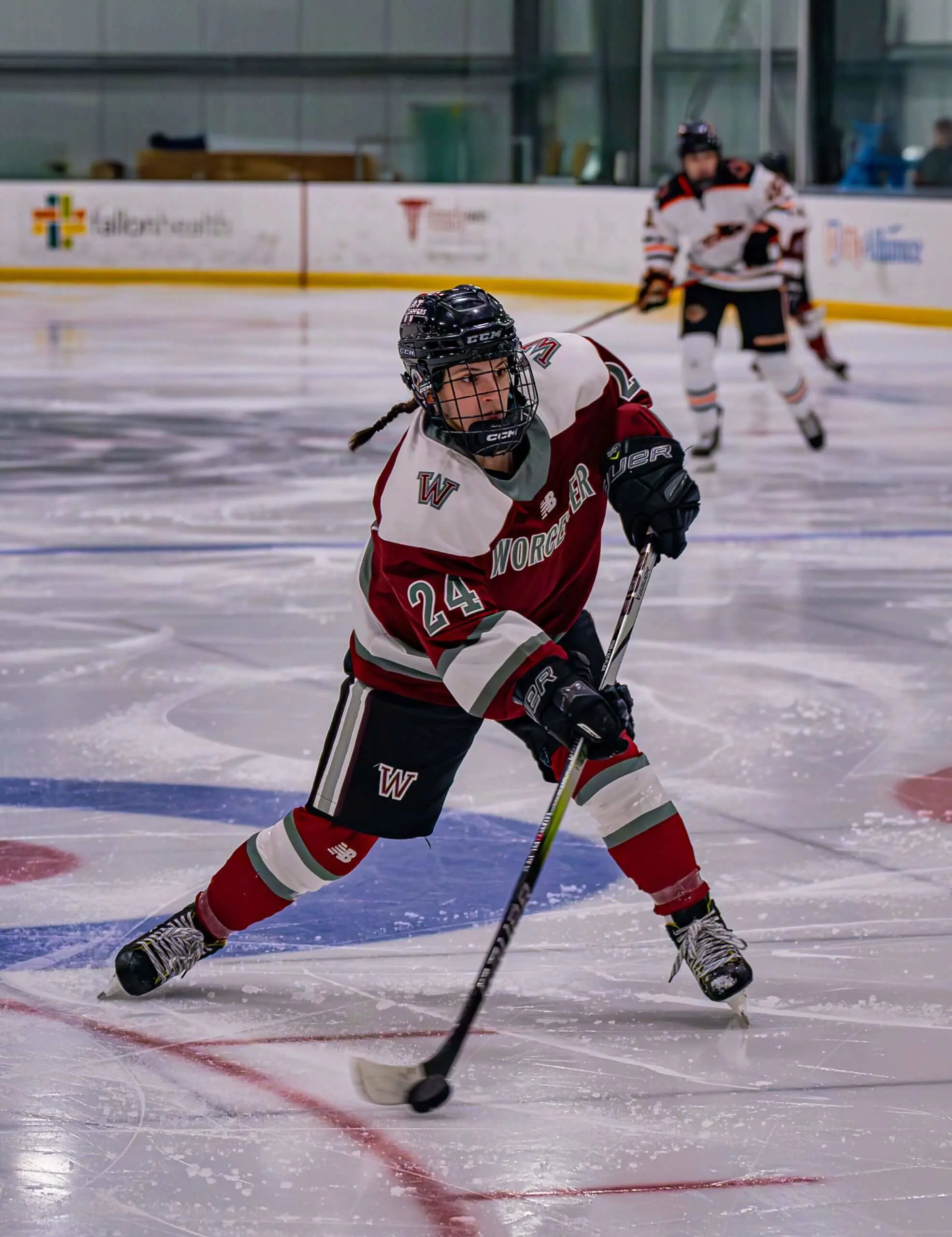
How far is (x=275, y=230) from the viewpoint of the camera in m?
15.8

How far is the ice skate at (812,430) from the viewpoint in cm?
761

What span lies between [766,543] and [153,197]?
436 inches

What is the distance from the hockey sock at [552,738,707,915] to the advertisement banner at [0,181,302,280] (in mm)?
13708

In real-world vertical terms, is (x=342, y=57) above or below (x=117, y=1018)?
above

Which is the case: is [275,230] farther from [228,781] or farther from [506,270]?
[228,781]

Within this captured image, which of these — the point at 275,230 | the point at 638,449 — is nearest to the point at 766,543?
the point at 638,449

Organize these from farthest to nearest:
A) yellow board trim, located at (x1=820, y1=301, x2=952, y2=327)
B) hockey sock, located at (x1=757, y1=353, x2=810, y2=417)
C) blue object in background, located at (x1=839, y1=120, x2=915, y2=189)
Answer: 1. blue object in background, located at (x1=839, y1=120, x2=915, y2=189)
2. yellow board trim, located at (x1=820, y1=301, x2=952, y2=327)
3. hockey sock, located at (x1=757, y1=353, x2=810, y2=417)

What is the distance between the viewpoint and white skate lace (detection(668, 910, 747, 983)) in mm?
2441

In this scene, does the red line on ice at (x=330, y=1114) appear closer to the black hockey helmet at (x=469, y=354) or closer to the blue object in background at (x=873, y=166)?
the black hockey helmet at (x=469, y=354)

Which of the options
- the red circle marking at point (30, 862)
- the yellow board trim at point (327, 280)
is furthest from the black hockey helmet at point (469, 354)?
the yellow board trim at point (327, 280)

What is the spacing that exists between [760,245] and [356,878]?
16.7 feet

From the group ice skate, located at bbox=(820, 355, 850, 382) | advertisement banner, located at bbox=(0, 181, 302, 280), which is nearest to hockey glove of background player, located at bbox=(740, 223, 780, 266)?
ice skate, located at bbox=(820, 355, 850, 382)

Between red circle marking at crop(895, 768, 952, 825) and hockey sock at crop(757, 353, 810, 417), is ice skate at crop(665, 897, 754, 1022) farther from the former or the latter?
hockey sock at crop(757, 353, 810, 417)

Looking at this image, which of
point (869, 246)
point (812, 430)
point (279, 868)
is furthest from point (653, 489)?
point (869, 246)
